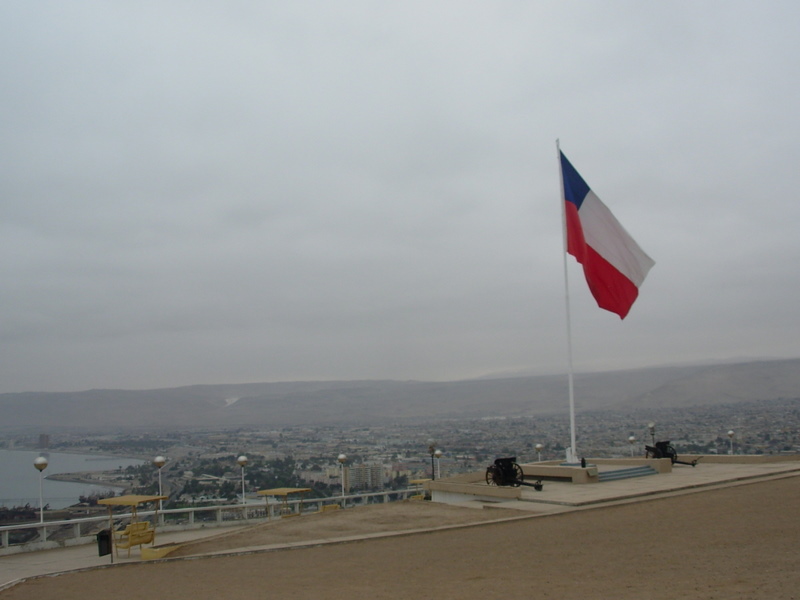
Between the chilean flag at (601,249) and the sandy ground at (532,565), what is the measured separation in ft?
28.7

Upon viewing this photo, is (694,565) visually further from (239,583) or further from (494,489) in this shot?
(494,489)

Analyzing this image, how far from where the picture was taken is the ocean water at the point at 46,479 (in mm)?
24609

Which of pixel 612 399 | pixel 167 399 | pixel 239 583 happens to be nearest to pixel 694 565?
pixel 239 583

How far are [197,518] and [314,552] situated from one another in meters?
9.07

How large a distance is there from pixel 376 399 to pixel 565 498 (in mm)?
142247

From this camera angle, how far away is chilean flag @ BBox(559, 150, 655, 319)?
870 inches

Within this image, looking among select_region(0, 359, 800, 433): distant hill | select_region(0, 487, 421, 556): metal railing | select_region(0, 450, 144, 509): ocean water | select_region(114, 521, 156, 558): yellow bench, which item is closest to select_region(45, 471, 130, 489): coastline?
select_region(0, 450, 144, 509): ocean water

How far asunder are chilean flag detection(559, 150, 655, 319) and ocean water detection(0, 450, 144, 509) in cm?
1841

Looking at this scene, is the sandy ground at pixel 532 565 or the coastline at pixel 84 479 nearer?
the sandy ground at pixel 532 565

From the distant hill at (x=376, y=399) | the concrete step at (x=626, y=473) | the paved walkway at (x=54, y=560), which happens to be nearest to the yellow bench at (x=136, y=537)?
the paved walkway at (x=54, y=560)

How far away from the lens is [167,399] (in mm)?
124062

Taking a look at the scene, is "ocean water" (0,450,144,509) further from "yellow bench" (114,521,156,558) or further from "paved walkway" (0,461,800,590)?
"yellow bench" (114,521,156,558)

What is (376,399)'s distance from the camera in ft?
517

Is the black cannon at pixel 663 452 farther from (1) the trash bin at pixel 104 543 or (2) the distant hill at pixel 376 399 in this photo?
(2) the distant hill at pixel 376 399
